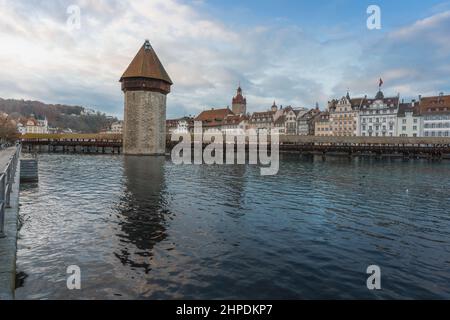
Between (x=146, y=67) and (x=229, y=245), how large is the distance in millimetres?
44397

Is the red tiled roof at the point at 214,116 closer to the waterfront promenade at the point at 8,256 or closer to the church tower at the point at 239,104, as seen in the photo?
the church tower at the point at 239,104

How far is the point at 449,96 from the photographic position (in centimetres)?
7681

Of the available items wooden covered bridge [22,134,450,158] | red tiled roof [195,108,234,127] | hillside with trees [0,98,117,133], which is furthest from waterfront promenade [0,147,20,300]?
hillside with trees [0,98,117,133]

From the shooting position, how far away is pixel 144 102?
49312 millimetres

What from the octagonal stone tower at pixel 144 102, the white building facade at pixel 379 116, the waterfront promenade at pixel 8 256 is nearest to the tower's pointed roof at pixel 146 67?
the octagonal stone tower at pixel 144 102

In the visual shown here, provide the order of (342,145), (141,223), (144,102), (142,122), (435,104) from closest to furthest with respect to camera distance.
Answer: (141,223) → (144,102) → (142,122) → (342,145) → (435,104)

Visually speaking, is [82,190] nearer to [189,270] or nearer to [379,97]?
[189,270]

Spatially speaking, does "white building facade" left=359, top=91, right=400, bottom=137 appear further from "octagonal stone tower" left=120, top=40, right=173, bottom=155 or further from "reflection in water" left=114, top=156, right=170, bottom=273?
"reflection in water" left=114, top=156, right=170, bottom=273

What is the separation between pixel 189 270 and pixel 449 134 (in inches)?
3310

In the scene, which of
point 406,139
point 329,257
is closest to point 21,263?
point 329,257

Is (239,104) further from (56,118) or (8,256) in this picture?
(8,256)

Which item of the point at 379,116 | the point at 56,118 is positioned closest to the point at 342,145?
the point at 379,116

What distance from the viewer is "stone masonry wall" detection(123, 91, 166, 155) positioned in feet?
162
